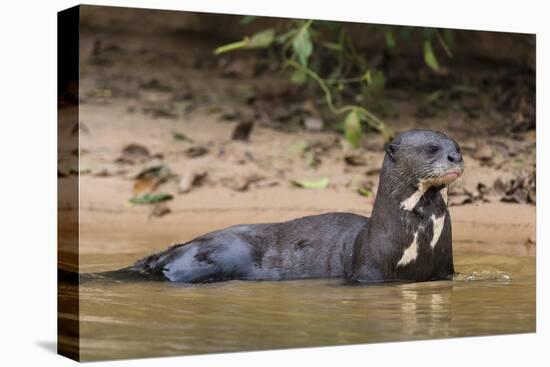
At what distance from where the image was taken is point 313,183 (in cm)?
629

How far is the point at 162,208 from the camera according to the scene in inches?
253

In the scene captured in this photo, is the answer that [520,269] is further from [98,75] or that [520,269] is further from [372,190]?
[98,75]

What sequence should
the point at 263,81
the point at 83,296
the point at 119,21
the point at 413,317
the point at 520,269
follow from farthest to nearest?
the point at 263,81, the point at 119,21, the point at 520,269, the point at 413,317, the point at 83,296

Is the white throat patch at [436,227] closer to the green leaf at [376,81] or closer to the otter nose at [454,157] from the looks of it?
the otter nose at [454,157]

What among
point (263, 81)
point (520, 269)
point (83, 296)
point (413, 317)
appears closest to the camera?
point (83, 296)

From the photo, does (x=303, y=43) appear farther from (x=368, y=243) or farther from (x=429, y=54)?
(x=368, y=243)

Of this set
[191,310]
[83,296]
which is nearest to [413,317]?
[191,310]

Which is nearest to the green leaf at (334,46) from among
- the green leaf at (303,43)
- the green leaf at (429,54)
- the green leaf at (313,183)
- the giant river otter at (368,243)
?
the green leaf at (303,43)

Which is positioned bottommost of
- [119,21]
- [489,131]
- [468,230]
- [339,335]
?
[339,335]

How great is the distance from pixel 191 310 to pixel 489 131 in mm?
2346

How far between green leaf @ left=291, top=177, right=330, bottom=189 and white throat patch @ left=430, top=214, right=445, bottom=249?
122 centimetres

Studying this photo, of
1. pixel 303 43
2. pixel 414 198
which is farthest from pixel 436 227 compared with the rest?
pixel 303 43

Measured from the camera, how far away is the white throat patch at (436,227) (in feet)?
16.7

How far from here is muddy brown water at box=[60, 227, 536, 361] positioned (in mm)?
4441
